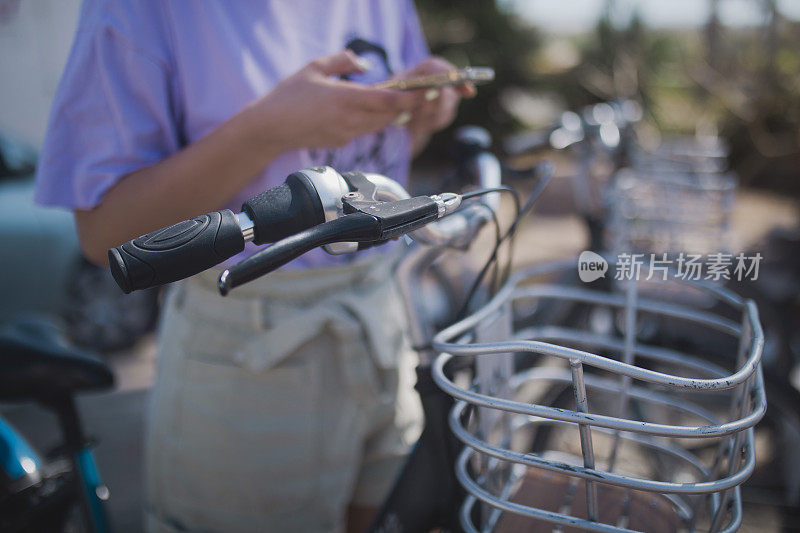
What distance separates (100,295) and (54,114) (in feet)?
10.2

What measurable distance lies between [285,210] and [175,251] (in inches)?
5.0

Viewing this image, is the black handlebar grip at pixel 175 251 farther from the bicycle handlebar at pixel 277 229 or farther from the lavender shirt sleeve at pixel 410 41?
the lavender shirt sleeve at pixel 410 41

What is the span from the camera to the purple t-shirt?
3.10 ft

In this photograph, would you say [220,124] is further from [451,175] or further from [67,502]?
[67,502]

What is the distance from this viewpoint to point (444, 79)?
91 cm

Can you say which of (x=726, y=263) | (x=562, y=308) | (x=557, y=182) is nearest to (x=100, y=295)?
(x=562, y=308)

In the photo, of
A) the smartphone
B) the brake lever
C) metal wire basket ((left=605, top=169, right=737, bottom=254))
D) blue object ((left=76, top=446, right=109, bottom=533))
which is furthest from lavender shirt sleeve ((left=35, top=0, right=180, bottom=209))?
metal wire basket ((left=605, top=169, right=737, bottom=254))

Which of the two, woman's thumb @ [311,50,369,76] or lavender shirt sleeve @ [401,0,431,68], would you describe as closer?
woman's thumb @ [311,50,369,76]

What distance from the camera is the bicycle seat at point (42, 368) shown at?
4.43 ft

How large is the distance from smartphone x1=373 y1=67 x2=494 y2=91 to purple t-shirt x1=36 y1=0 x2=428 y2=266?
0.23 metres

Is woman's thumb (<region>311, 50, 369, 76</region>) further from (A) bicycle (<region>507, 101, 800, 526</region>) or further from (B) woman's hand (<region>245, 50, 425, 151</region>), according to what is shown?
(A) bicycle (<region>507, 101, 800, 526</region>)

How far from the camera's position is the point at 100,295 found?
3768 millimetres

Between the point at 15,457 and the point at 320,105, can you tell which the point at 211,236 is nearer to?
the point at 320,105

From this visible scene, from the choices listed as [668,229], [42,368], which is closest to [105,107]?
[42,368]
